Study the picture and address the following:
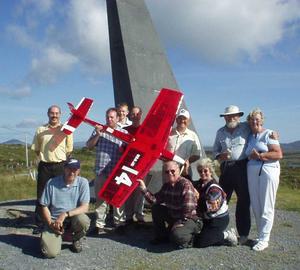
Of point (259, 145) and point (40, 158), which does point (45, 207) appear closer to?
point (40, 158)

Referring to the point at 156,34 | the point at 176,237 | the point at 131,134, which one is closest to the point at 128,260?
the point at 176,237

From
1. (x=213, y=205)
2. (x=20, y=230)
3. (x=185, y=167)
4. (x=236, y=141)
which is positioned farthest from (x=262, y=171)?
(x=20, y=230)

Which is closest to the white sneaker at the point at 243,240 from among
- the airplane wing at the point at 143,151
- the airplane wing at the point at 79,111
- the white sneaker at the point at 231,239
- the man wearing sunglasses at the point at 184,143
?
the white sneaker at the point at 231,239

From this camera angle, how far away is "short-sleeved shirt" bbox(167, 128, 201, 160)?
239 inches

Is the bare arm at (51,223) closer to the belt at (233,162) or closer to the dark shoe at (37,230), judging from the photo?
the dark shoe at (37,230)

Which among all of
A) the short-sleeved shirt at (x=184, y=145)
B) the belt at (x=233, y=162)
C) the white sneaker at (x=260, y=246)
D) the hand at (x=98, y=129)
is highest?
the hand at (x=98, y=129)

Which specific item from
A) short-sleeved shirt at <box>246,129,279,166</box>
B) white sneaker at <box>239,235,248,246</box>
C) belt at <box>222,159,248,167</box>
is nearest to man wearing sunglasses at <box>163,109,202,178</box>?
belt at <box>222,159,248,167</box>

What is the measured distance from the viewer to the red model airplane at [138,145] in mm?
5879

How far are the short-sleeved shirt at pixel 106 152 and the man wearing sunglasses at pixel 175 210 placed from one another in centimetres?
65

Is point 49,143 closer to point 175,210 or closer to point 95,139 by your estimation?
point 95,139

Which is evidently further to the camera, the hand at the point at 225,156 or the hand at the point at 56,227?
the hand at the point at 225,156

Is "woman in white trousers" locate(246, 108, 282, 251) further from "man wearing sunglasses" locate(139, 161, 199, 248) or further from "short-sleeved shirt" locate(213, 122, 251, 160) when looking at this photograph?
"man wearing sunglasses" locate(139, 161, 199, 248)

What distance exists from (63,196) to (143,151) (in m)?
1.46

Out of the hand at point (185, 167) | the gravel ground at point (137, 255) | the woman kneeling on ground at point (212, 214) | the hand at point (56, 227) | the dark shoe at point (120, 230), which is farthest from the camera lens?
the dark shoe at point (120, 230)
